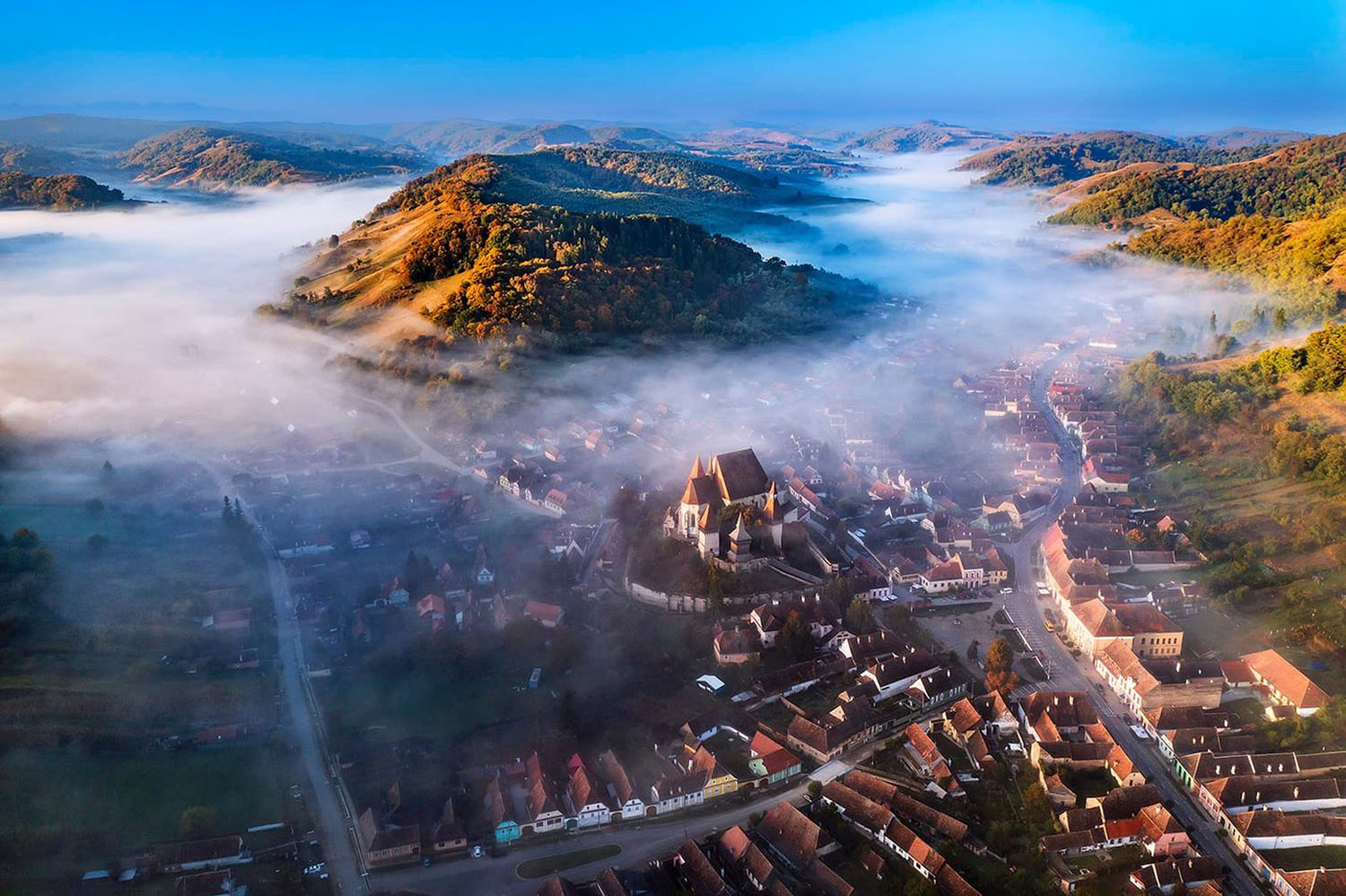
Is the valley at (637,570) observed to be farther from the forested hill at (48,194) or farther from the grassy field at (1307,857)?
the forested hill at (48,194)

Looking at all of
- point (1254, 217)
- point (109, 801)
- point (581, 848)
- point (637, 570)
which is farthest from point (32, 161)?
point (1254, 217)

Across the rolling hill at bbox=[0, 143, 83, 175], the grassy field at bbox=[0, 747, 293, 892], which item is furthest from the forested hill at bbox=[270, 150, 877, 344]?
the rolling hill at bbox=[0, 143, 83, 175]

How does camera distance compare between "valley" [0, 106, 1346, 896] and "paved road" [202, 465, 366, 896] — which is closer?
"paved road" [202, 465, 366, 896]

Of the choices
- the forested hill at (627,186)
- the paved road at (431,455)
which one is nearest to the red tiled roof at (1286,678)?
the paved road at (431,455)

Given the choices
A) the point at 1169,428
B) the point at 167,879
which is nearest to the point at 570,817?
the point at 167,879

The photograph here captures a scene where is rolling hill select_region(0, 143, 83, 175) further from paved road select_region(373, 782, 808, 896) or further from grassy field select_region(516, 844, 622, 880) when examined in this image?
grassy field select_region(516, 844, 622, 880)
